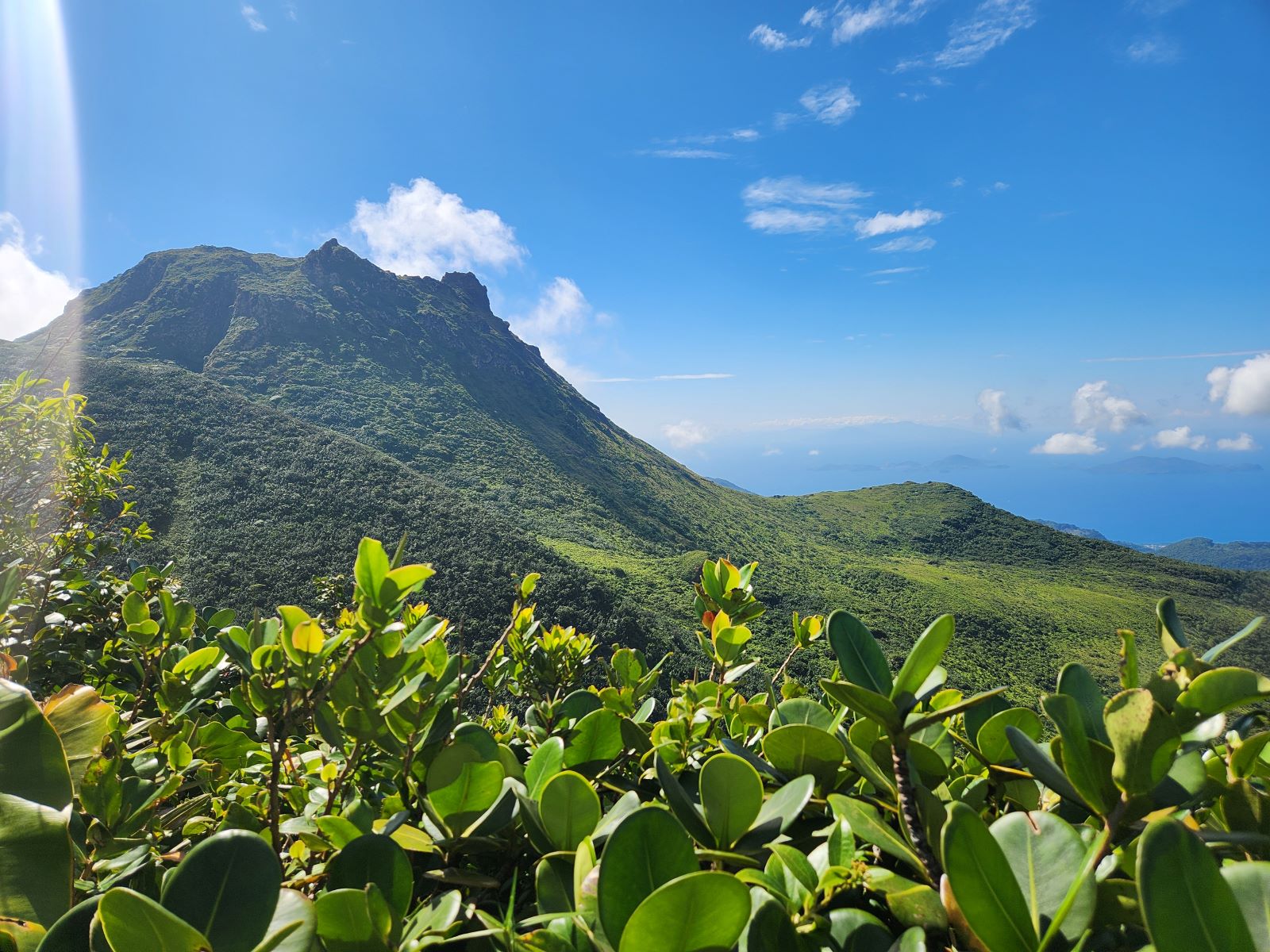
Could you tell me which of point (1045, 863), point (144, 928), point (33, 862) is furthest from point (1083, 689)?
point (33, 862)

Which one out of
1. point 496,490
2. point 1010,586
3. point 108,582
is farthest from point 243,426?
point 1010,586

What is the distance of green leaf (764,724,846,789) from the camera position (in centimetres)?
89

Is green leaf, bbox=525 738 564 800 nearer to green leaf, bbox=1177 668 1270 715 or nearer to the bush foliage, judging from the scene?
the bush foliage

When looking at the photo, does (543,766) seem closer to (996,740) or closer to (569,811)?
(569,811)

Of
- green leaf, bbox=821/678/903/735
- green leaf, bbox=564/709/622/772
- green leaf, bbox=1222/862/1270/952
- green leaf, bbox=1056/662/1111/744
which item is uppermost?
green leaf, bbox=821/678/903/735

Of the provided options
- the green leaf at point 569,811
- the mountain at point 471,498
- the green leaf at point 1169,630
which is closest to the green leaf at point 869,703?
the green leaf at point 569,811

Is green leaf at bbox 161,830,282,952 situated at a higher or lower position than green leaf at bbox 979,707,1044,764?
higher

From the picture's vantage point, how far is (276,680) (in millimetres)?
917

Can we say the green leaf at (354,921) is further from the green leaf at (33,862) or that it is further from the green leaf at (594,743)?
the green leaf at (594,743)

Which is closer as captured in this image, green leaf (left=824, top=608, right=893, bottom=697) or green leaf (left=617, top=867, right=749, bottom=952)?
green leaf (left=617, top=867, right=749, bottom=952)

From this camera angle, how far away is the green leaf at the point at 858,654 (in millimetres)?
855

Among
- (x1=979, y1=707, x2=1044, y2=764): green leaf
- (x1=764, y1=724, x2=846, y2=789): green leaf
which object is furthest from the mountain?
(x1=979, y1=707, x2=1044, y2=764): green leaf

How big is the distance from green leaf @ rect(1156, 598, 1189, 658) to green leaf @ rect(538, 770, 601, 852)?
840mm

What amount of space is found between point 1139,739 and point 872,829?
0.99ft
